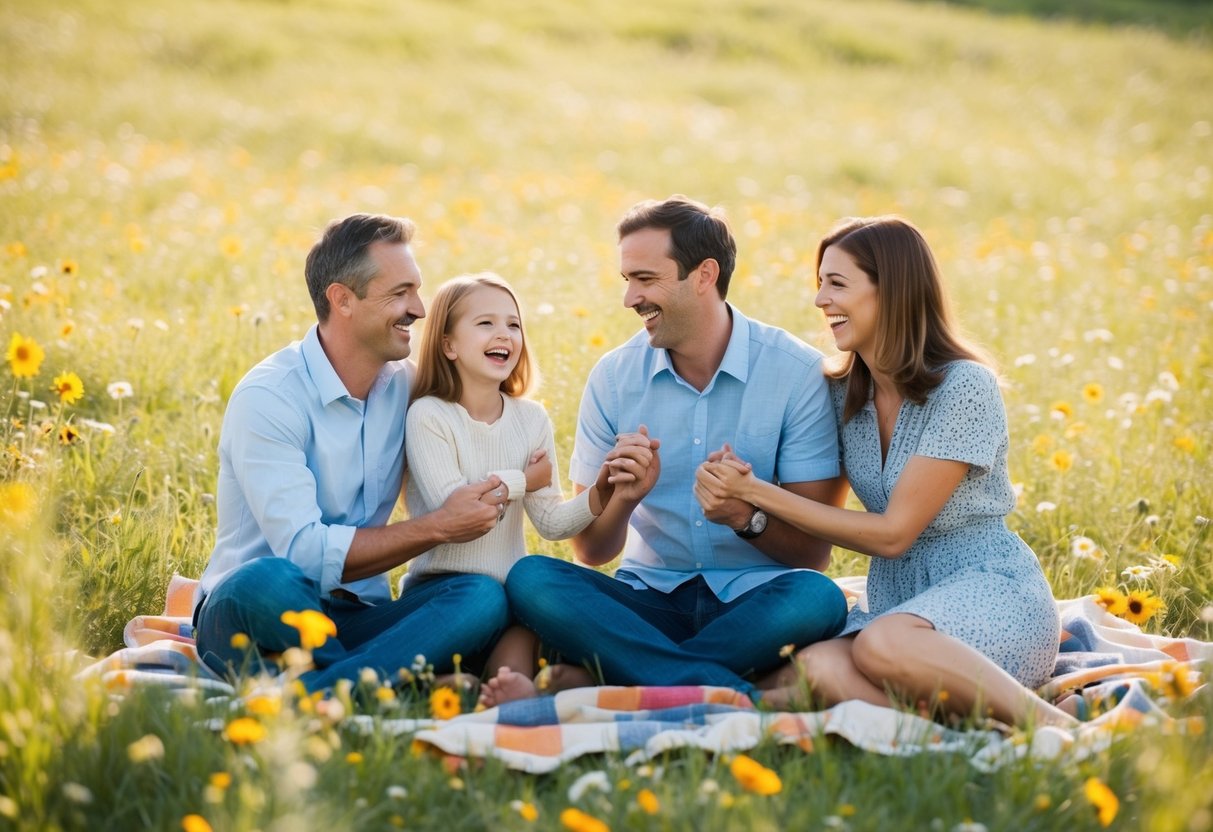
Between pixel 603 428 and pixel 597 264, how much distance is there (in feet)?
11.7

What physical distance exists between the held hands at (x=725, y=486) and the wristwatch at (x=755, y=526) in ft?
0.27

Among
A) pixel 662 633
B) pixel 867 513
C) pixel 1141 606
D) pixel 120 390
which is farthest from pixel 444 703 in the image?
pixel 120 390

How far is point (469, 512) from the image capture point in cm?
362

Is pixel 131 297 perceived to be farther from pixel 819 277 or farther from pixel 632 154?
pixel 632 154

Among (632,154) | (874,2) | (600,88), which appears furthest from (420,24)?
(874,2)

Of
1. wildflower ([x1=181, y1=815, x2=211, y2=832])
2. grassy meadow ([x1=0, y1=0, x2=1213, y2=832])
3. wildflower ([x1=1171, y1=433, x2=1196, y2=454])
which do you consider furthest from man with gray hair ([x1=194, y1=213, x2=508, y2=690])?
wildflower ([x1=1171, y1=433, x2=1196, y2=454])

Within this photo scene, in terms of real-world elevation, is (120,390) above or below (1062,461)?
above

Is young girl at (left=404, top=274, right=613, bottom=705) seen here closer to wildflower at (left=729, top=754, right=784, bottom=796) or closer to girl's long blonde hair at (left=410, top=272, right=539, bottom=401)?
girl's long blonde hair at (left=410, top=272, right=539, bottom=401)

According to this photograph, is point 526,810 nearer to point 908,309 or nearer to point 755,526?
point 755,526

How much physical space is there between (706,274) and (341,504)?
1409 mm

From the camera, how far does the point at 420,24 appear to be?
19.4 m

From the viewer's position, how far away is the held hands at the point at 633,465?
3822 millimetres

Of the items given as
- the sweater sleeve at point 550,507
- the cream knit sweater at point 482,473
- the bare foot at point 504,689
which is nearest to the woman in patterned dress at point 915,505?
the sweater sleeve at point 550,507

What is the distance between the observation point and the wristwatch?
12.8 ft
